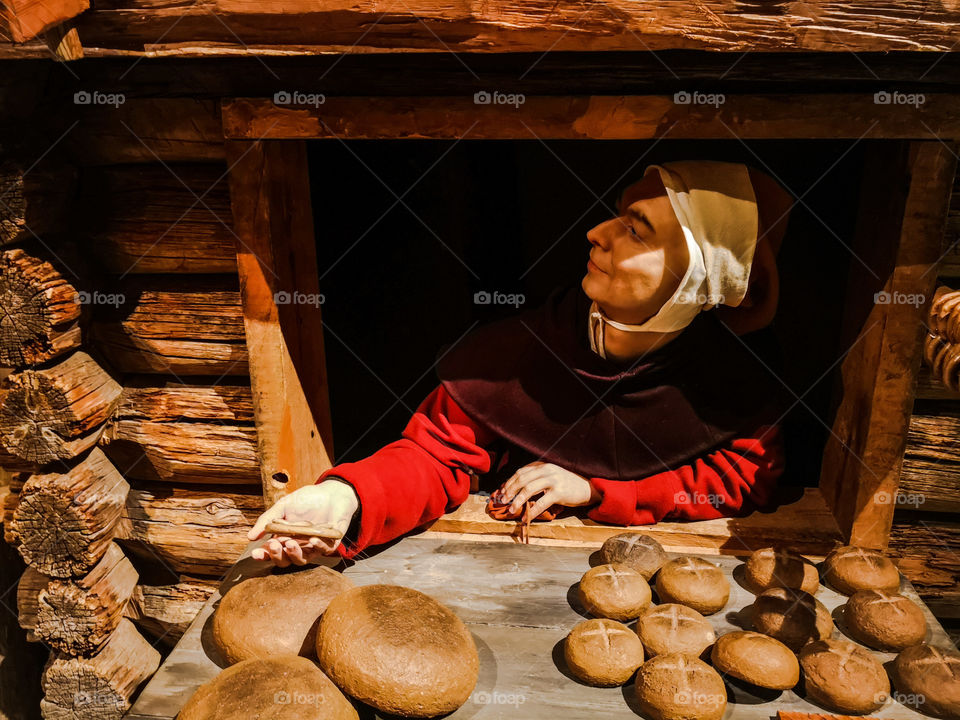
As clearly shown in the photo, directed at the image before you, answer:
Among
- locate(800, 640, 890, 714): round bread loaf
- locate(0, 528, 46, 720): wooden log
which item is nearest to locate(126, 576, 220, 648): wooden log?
locate(0, 528, 46, 720): wooden log

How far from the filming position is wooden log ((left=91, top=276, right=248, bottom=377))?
2.38m

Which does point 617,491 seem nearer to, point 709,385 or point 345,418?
point 709,385

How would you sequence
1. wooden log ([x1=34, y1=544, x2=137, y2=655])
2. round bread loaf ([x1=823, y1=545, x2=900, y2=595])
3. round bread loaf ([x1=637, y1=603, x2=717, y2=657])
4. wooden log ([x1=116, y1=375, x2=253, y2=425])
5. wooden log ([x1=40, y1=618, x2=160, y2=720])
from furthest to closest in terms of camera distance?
1. wooden log ([x1=40, y1=618, x2=160, y2=720])
2. wooden log ([x1=34, y1=544, x2=137, y2=655])
3. wooden log ([x1=116, y1=375, x2=253, y2=425])
4. round bread loaf ([x1=823, y1=545, x2=900, y2=595])
5. round bread loaf ([x1=637, y1=603, x2=717, y2=657])

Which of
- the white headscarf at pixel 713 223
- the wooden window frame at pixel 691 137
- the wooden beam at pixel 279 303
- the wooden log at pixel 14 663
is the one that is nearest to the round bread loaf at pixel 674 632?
the wooden window frame at pixel 691 137

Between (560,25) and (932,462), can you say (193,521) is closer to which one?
(560,25)

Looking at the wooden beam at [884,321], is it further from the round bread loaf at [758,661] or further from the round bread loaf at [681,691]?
the round bread loaf at [681,691]

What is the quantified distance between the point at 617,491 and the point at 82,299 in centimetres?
186

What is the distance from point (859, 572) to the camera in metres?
1.91

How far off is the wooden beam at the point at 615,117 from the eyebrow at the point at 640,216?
0.87ft

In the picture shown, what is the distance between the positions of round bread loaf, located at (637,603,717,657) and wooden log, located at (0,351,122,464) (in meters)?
1.89

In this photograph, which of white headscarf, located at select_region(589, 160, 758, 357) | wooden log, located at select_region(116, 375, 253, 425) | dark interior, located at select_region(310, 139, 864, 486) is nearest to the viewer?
white headscarf, located at select_region(589, 160, 758, 357)

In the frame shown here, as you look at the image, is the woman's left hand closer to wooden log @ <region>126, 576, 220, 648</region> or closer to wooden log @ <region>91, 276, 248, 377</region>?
wooden log @ <region>91, 276, 248, 377</region>

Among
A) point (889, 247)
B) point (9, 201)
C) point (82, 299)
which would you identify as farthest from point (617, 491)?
point (9, 201)

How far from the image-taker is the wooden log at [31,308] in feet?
7.25
